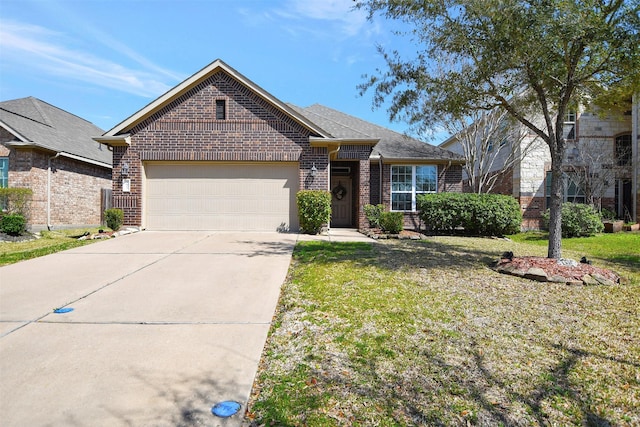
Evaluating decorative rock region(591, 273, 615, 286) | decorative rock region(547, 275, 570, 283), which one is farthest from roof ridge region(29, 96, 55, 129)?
decorative rock region(591, 273, 615, 286)

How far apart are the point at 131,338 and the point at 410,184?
1351cm

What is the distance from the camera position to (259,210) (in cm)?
1245

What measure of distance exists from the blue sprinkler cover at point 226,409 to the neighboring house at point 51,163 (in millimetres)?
15009

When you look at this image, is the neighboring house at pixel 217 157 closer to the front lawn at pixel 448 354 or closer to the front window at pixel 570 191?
the front lawn at pixel 448 354

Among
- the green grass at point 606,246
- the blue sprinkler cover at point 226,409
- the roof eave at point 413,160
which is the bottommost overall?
the blue sprinkler cover at point 226,409

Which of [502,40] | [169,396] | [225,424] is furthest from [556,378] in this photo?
[502,40]

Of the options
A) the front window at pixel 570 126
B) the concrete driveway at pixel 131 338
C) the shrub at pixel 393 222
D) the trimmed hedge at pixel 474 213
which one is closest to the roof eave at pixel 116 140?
the concrete driveway at pixel 131 338

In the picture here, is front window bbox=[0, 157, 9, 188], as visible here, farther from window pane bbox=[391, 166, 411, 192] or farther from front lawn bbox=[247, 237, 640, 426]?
window pane bbox=[391, 166, 411, 192]

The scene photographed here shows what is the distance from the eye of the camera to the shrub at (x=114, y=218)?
11.4m

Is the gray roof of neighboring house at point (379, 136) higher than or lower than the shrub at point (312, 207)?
higher

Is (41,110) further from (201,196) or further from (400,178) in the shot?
(400,178)

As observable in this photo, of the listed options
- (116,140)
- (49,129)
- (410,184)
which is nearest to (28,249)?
(116,140)

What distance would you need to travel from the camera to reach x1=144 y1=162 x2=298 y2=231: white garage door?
1235cm

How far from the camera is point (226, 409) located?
2473 mm
